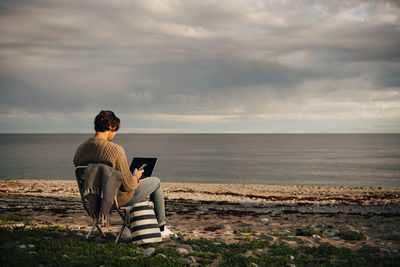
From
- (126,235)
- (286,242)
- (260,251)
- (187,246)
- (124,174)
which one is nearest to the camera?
(124,174)

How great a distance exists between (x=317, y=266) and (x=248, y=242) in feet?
5.76

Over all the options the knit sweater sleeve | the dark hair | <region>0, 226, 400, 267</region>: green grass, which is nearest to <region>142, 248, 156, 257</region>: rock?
<region>0, 226, 400, 267</region>: green grass

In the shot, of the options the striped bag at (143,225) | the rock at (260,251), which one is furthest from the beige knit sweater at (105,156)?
the rock at (260,251)

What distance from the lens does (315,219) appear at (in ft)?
39.1

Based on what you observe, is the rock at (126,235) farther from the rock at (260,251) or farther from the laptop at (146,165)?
the rock at (260,251)

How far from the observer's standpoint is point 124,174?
5773 millimetres

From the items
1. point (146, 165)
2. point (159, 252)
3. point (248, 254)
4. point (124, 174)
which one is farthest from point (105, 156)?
point (248, 254)

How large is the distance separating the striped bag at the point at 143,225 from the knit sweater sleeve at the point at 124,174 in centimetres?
54

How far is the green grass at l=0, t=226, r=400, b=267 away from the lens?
500 cm

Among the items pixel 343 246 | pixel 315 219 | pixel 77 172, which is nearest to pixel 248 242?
pixel 343 246

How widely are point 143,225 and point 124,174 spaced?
1.14 metres

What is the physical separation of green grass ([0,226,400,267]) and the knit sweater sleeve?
1.09 m

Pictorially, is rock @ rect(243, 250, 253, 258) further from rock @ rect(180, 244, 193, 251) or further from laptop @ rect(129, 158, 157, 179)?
laptop @ rect(129, 158, 157, 179)

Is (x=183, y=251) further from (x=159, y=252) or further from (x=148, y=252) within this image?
(x=148, y=252)
